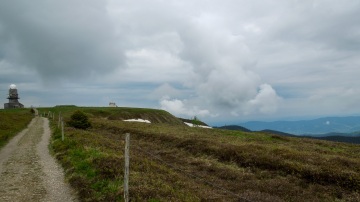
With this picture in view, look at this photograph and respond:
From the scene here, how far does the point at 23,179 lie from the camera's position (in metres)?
21.4

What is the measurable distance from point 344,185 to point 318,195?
252 centimetres

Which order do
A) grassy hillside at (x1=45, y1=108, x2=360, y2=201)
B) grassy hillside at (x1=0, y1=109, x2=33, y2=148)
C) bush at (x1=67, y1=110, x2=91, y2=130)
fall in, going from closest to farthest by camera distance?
1. grassy hillside at (x1=45, y1=108, x2=360, y2=201)
2. grassy hillside at (x1=0, y1=109, x2=33, y2=148)
3. bush at (x1=67, y1=110, x2=91, y2=130)

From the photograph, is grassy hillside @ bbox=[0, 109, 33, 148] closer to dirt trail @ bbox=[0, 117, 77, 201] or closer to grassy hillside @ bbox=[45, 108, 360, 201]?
dirt trail @ bbox=[0, 117, 77, 201]

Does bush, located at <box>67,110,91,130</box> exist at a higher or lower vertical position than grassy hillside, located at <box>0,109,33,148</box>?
higher

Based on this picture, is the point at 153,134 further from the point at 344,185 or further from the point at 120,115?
the point at 120,115

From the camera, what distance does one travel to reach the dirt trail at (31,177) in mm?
17617

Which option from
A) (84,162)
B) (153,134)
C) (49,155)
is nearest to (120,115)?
(153,134)

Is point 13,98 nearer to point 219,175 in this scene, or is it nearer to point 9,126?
point 9,126

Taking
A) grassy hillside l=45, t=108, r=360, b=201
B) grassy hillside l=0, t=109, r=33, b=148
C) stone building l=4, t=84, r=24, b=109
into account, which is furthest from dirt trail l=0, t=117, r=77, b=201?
stone building l=4, t=84, r=24, b=109

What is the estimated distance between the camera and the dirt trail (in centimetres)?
1762

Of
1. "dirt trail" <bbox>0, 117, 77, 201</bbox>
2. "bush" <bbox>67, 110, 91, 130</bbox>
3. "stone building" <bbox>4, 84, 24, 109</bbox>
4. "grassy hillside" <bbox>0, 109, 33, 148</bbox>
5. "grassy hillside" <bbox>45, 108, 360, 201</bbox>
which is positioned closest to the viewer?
"grassy hillside" <bbox>45, 108, 360, 201</bbox>

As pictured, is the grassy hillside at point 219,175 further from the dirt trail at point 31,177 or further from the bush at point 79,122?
the bush at point 79,122

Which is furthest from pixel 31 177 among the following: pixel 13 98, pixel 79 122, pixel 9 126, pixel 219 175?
pixel 13 98

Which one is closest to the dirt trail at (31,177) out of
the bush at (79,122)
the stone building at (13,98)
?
the bush at (79,122)
